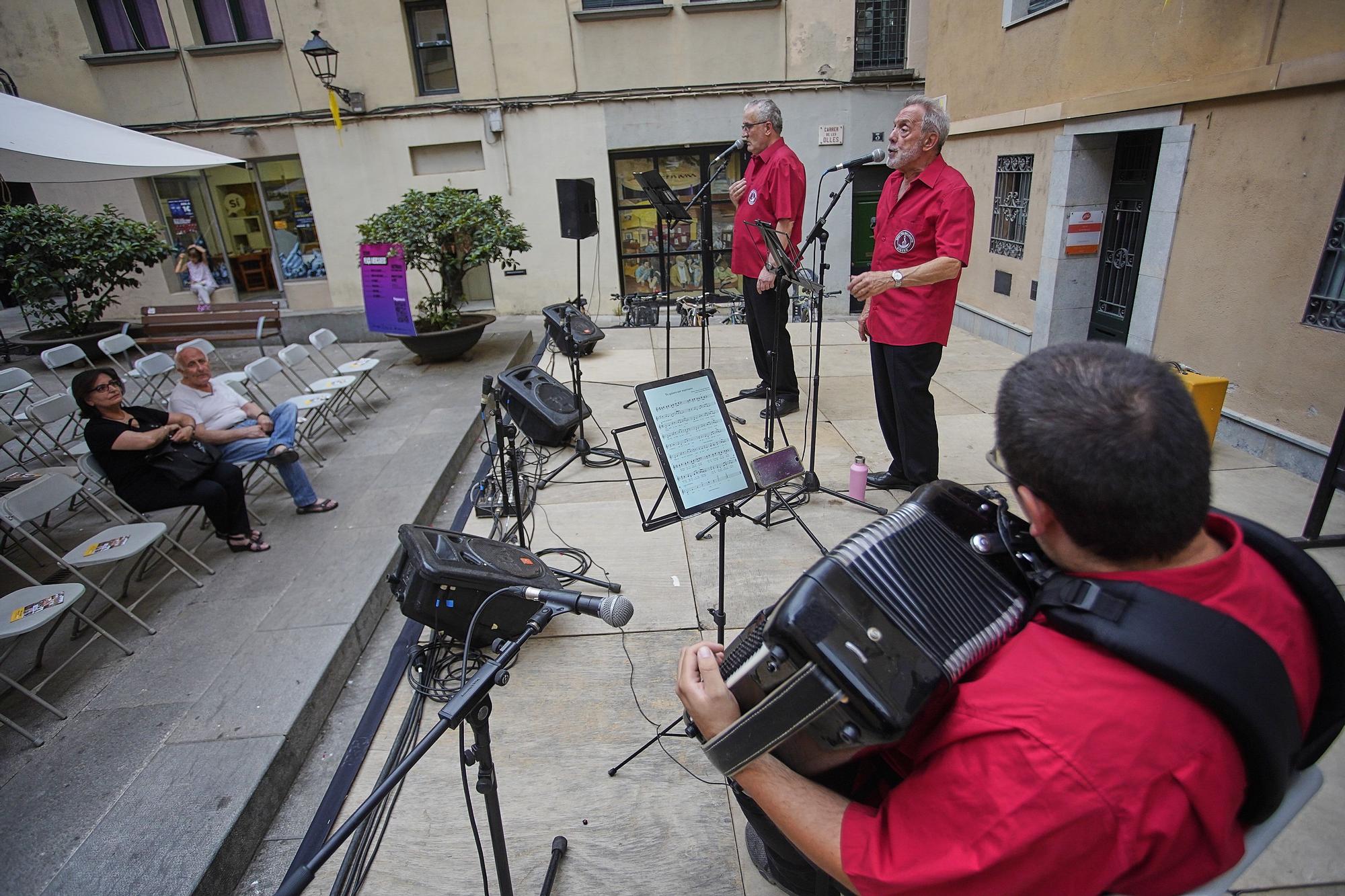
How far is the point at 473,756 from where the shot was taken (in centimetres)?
159

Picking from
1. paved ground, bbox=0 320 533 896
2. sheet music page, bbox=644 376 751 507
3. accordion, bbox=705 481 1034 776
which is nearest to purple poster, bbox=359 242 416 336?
paved ground, bbox=0 320 533 896

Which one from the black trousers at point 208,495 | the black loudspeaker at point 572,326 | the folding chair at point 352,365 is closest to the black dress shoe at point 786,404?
the black loudspeaker at point 572,326

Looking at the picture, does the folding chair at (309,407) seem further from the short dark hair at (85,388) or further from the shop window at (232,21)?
the shop window at (232,21)

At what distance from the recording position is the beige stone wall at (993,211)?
648cm

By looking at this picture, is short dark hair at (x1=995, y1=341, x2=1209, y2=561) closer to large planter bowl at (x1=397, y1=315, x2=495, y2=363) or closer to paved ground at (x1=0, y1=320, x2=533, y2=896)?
paved ground at (x1=0, y1=320, x2=533, y2=896)

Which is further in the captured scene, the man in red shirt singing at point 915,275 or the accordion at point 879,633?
the man in red shirt singing at point 915,275

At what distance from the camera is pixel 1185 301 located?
4789 mm

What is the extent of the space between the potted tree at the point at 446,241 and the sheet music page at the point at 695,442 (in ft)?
18.9

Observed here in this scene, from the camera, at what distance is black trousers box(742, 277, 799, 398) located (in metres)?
4.98

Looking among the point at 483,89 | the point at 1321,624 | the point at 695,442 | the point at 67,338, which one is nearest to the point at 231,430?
the point at 695,442

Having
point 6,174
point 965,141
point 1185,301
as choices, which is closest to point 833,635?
point 1185,301

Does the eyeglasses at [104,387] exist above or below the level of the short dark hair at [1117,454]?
below

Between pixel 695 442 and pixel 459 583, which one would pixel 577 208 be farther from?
pixel 459 583

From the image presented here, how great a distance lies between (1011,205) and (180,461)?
7626mm
